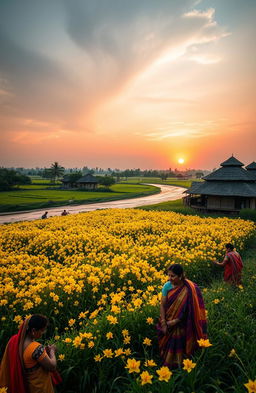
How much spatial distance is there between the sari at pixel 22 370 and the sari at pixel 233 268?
5.78 metres

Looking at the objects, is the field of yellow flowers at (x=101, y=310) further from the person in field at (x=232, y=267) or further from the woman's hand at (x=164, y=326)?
the person in field at (x=232, y=267)

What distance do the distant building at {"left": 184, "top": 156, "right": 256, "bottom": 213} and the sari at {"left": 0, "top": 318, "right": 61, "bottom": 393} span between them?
24.2 meters

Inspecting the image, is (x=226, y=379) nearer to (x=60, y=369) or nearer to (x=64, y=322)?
(x=60, y=369)

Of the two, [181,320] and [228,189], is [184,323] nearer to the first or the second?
[181,320]

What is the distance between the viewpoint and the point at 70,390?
10.5ft

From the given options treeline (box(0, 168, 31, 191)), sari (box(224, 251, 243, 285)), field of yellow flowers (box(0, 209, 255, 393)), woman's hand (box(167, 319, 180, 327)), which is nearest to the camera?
field of yellow flowers (box(0, 209, 255, 393))

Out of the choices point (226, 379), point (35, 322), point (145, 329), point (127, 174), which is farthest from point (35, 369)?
point (127, 174)

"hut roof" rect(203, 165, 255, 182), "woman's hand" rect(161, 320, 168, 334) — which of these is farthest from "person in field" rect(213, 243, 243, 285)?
"hut roof" rect(203, 165, 255, 182)

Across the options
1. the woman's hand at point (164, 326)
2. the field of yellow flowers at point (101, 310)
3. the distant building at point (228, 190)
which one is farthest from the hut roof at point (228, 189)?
the woman's hand at point (164, 326)

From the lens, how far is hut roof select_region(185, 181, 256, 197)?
931 inches

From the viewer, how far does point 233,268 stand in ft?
22.0

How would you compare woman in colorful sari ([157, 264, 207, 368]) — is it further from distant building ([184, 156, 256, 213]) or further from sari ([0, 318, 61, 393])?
distant building ([184, 156, 256, 213])

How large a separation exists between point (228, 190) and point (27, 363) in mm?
25203

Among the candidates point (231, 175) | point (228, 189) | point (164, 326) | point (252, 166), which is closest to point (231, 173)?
point (231, 175)
